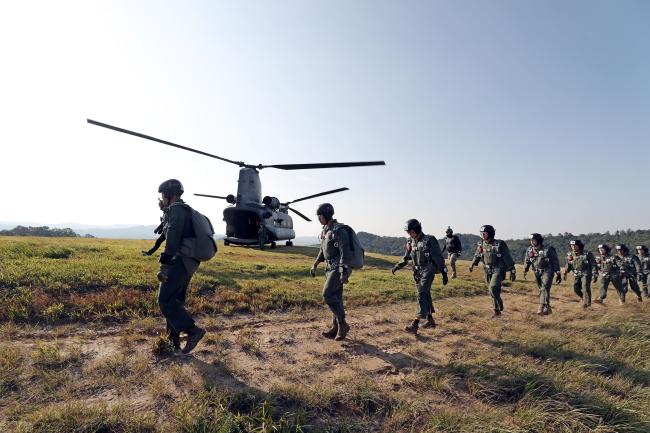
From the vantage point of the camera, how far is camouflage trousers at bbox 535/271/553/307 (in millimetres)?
10117

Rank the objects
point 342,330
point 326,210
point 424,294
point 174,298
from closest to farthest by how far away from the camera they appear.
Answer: point 174,298 < point 342,330 < point 326,210 < point 424,294

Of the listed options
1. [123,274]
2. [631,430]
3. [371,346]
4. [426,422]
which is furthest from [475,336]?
[123,274]

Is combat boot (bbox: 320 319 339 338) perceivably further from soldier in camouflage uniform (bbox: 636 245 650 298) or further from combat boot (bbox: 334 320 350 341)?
soldier in camouflage uniform (bbox: 636 245 650 298)

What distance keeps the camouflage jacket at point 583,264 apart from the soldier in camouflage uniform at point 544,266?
2410 mm

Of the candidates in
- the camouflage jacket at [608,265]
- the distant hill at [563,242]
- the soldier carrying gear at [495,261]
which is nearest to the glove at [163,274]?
the soldier carrying gear at [495,261]

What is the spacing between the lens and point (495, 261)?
9.40m

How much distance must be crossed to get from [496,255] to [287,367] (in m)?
7.13

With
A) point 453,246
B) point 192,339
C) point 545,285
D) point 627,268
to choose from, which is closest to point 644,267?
point 627,268

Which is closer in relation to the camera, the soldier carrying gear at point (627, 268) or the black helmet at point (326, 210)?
the black helmet at point (326, 210)

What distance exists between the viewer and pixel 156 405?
3.61 metres

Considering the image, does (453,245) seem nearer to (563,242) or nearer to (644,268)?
(644,268)

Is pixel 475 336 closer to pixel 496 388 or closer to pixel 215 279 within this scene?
pixel 496 388

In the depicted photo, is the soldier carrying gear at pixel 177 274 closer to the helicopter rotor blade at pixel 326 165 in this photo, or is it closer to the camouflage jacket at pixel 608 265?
the helicopter rotor blade at pixel 326 165

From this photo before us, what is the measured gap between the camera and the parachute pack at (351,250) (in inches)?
253
